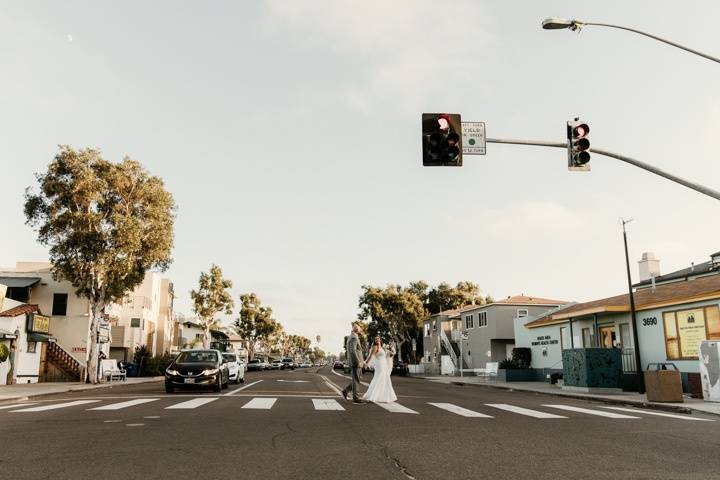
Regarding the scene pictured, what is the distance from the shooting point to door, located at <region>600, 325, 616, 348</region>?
30141 mm

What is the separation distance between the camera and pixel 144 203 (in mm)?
33000

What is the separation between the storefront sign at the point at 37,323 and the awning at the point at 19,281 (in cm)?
558

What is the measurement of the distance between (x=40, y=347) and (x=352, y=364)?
27.0 meters

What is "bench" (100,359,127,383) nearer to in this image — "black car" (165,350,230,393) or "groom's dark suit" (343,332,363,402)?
"black car" (165,350,230,393)

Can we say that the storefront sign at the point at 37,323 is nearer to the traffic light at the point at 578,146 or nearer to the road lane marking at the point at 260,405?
the road lane marking at the point at 260,405

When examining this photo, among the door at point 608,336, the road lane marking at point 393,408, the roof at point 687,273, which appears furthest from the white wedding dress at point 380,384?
the roof at point 687,273

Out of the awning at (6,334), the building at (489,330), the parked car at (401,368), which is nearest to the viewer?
the awning at (6,334)

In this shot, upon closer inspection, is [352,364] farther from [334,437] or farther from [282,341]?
[282,341]

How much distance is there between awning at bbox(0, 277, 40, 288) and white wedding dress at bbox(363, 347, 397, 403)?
31464mm

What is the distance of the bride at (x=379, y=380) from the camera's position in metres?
16.0

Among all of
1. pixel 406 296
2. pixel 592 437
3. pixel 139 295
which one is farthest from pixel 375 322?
pixel 592 437

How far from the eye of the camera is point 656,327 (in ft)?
87.0

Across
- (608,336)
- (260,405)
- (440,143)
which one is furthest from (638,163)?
(608,336)

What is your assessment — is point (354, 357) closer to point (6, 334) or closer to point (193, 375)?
point (193, 375)
